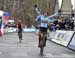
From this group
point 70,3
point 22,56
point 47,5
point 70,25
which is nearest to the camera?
point 22,56

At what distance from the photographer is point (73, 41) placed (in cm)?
1883

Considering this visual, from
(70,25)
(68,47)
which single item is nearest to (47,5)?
(70,25)

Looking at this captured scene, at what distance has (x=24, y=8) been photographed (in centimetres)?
9356

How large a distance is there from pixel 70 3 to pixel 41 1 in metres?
37.5

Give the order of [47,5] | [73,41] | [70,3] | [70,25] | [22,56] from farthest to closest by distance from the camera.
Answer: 1. [47,5]
2. [70,3]
3. [70,25]
4. [73,41]
5. [22,56]

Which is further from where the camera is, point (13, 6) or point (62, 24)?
point (13, 6)

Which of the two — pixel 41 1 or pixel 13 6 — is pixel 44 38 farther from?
pixel 13 6

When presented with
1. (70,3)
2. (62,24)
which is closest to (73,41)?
(62,24)

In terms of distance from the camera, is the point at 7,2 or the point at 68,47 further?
the point at 7,2

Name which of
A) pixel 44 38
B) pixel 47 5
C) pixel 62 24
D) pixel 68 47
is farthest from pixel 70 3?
pixel 47 5

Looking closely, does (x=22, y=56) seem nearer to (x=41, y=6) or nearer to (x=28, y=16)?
(x=41, y=6)

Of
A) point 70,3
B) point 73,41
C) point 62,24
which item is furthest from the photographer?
point 70,3

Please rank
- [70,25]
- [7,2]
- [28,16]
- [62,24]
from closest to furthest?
1. [70,25]
2. [62,24]
3. [7,2]
4. [28,16]

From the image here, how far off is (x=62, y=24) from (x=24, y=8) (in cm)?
5408
